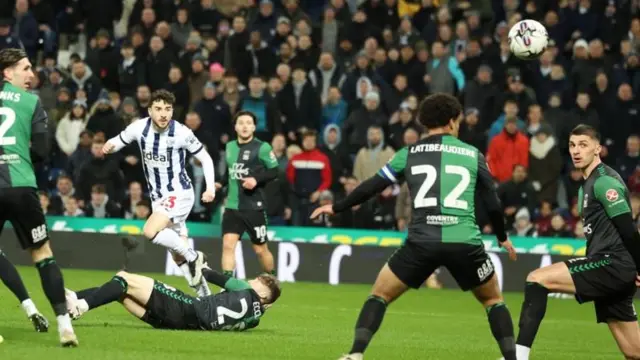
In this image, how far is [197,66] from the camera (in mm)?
21984

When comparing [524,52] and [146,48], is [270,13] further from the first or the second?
[524,52]

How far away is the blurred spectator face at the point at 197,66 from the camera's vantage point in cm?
2192

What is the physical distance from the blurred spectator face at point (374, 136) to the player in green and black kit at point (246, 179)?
181 inches

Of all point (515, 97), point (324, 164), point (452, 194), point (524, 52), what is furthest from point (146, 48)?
point (452, 194)

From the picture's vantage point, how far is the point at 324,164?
20078mm

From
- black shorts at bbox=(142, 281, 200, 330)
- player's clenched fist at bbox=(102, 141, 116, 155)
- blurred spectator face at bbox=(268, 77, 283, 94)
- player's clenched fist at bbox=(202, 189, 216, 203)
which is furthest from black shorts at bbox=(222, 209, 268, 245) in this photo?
blurred spectator face at bbox=(268, 77, 283, 94)

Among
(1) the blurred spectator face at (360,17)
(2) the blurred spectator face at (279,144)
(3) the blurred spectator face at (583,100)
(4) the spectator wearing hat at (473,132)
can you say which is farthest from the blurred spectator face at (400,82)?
(3) the blurred spectator face at (583,100)

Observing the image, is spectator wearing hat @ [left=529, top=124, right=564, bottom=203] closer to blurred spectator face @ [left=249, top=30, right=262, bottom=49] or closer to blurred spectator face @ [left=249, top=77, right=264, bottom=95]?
blurred spectator face @ [left=249, top=77, right=264, bottom=95]

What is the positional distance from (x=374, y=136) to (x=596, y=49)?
403cm

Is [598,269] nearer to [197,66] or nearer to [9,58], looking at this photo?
[9,58]

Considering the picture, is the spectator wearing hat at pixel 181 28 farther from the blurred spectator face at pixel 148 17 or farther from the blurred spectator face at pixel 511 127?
the blurred spectator face at pixel 511 127

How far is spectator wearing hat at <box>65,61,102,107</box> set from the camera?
72.7ft

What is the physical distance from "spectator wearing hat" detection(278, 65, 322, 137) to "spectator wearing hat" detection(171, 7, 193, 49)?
2877 millimetres

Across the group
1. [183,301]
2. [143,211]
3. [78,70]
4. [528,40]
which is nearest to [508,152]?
[528,40]
